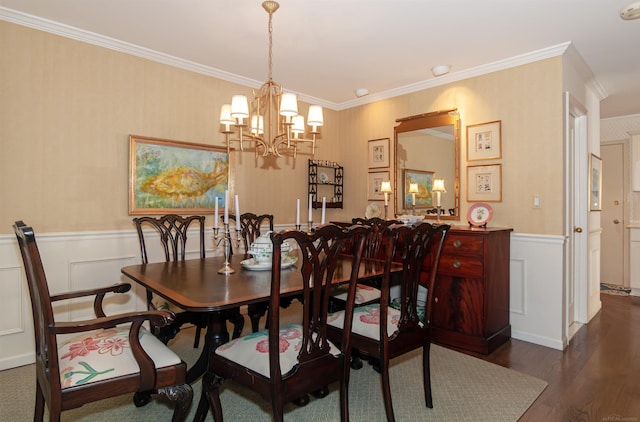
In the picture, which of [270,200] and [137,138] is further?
[270,200]

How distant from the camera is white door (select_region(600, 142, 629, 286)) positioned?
A: 5.36 m

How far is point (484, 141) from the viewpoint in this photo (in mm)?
3504

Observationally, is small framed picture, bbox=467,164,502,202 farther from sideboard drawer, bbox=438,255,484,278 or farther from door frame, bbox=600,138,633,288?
door frame, bbox=600,138,633,288

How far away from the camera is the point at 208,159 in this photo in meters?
3.60

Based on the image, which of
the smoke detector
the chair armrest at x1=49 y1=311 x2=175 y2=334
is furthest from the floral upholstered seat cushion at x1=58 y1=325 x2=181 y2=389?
the smoke detector

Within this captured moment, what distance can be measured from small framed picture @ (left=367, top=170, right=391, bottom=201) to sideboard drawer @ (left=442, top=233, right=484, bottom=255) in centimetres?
137

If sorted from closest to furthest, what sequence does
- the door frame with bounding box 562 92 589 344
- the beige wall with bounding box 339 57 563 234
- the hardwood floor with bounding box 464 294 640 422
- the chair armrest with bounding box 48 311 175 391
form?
the chair armrest with bounding box 48 311 175 391 < the hardwood floor with bounding box 464 294 640 422 < the beige wall with bounding box 339 57 563 234 < the door frame with bounding box 562 92 589 344

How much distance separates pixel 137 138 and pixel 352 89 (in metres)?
2.31

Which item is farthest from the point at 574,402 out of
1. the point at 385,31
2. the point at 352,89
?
the point at 352,89

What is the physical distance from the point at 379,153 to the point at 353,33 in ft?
5.69

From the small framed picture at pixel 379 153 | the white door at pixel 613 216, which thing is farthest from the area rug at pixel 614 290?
the small framed picture at pixel 379 153

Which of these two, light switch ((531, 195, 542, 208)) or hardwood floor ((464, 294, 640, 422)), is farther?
light switch ((531, 195, 542, 208))

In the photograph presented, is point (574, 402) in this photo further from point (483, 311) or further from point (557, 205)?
point (557, 205)

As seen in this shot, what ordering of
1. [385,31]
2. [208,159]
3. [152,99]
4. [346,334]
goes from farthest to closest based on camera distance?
[208,159] < [152,99] < [385,31] < [346,334]
